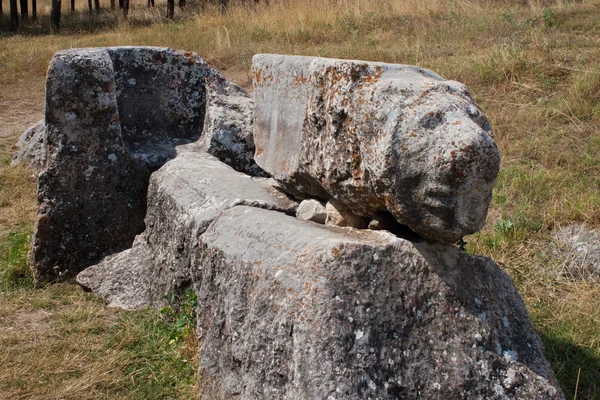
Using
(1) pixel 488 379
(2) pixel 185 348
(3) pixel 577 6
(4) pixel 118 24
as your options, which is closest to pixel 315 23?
(3) pixel 577 6

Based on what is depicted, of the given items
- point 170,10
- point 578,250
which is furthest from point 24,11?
point 578,250

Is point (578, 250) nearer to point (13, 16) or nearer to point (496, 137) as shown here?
point (496, 137)

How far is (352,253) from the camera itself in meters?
2.43

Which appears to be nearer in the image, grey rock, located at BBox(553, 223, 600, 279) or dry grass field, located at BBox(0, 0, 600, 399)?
dry grass field, located at BBox(0, 0, 600, 399)

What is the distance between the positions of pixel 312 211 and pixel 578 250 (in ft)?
6.62

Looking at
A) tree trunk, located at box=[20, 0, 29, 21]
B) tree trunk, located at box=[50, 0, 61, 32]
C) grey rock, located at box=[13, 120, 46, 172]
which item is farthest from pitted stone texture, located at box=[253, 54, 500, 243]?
tree trunk, located at box=[20, 0, 29, 21]

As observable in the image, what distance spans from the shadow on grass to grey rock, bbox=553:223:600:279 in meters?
0.74

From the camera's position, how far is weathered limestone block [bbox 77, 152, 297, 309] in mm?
3418

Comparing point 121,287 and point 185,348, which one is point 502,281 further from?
point 121,287

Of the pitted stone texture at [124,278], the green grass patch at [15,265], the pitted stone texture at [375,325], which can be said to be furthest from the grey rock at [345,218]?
the green grass patch at [15,265]

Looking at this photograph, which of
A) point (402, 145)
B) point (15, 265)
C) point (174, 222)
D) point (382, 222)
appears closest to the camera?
point (402, 145)

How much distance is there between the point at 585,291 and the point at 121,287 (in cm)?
271

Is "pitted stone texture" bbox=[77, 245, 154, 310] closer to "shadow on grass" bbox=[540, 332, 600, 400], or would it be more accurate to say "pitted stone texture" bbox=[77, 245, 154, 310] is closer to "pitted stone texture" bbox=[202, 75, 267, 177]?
"pitted stone texture" bbox=[202, 75, 267, 177]

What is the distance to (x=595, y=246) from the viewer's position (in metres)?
4.29
